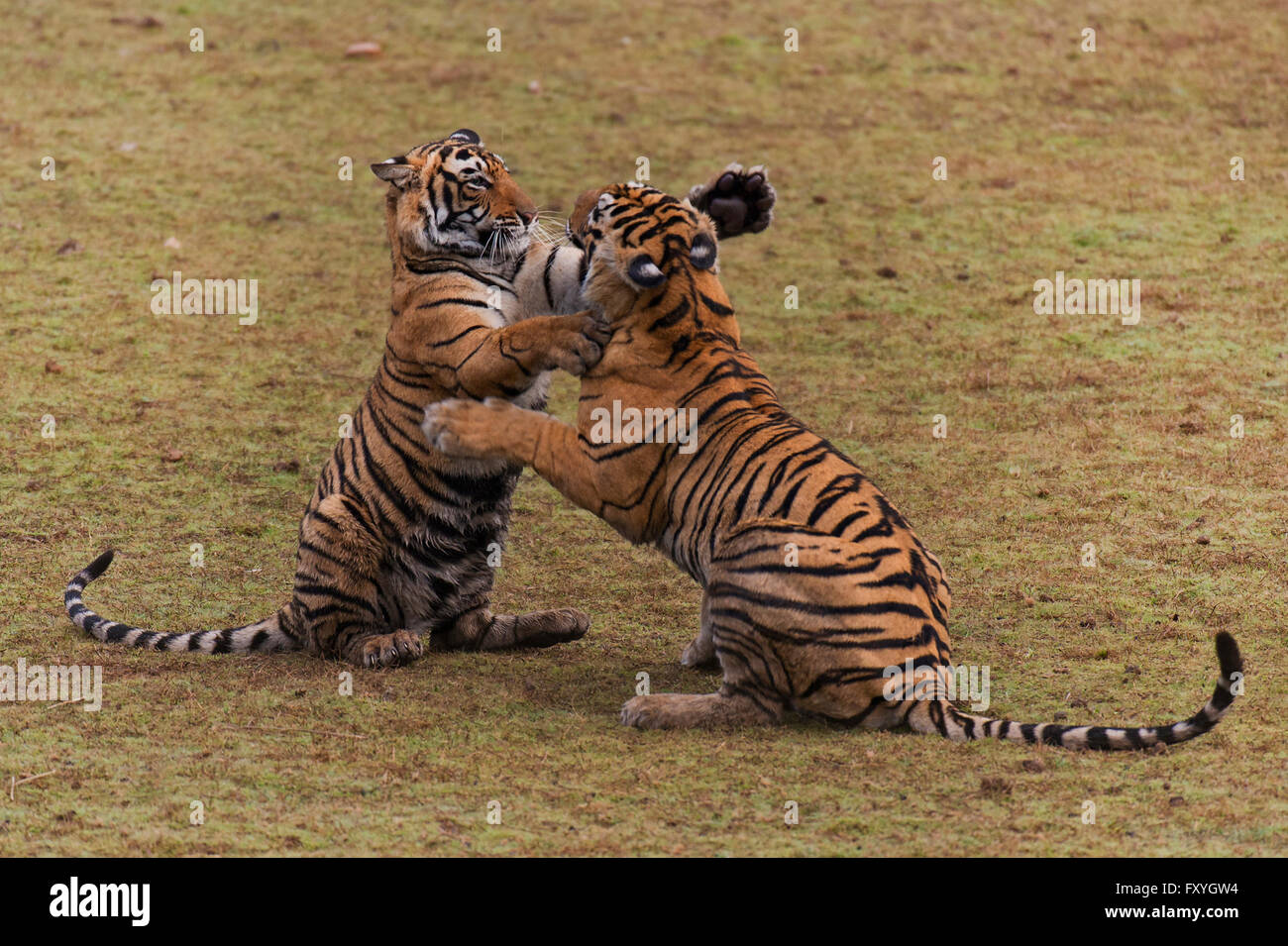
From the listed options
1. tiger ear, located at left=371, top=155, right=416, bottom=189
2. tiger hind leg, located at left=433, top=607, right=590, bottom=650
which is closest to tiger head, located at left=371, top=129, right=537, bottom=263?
tiger ear, located at left=371, top=155, right=416, bottom=189

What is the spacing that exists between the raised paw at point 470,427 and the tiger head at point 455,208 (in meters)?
0.75

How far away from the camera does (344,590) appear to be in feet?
18.9

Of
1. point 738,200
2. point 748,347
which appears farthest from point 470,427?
point 748,347

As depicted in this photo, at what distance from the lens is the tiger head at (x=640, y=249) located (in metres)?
5.42

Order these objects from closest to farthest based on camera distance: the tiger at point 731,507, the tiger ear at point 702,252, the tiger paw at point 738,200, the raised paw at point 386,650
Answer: the tiger at point 731,507 < the tiger ear at point 702,252 < the raised paw at point 386,650 < the tiger paw at point 738,200

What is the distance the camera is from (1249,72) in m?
12.8

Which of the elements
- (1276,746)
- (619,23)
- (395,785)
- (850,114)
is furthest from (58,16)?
(1276,746)

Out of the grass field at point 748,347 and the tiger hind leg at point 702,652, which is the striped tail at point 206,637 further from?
the tiger hind leg at point 702,652

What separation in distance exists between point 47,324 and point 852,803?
22.0 ft

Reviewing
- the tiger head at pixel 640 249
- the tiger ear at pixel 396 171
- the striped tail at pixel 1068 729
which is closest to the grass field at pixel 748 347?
the striped tail at pixel 1068 729

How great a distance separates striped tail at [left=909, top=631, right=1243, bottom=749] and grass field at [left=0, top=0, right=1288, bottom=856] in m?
0.06

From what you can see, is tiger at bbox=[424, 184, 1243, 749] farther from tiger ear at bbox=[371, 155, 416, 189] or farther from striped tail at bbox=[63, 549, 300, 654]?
striped tail at bbox=[63, 549, 300, 654]

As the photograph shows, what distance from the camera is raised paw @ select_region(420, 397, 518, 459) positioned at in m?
5.49

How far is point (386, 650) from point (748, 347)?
430 centimetres
